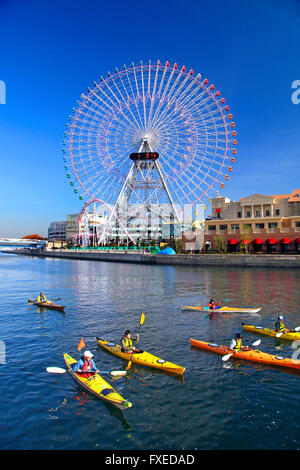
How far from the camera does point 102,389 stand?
1393cm

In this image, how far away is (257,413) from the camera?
12828 mm

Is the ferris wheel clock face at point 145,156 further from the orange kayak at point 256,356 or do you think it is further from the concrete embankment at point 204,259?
the orange kayak at point 256,356

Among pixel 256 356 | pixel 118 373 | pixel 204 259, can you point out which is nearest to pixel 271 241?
pixel 204 259

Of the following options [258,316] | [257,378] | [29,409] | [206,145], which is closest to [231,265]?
[206,145]

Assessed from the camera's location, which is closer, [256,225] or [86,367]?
[86,367]

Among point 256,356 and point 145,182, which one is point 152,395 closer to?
point 256,356

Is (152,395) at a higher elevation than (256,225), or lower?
lower

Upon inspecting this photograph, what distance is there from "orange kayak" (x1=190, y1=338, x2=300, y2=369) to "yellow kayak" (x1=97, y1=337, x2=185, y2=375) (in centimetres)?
360

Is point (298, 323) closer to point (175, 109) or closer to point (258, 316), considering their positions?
point (258, 316)

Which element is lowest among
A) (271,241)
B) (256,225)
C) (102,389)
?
(102,389)

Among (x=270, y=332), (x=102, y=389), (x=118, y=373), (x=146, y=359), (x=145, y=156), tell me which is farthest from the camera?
(x=145, y=156)

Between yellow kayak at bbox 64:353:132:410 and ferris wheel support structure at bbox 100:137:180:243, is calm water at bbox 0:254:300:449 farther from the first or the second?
ferris wheel support structure at bbox 100:137:180:243

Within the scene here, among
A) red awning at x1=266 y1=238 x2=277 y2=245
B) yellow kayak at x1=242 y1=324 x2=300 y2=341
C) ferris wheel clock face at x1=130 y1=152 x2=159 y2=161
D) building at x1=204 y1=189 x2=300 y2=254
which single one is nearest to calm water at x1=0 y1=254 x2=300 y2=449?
yellow kayak at x1=242 y1=324 x2=300 y2=341

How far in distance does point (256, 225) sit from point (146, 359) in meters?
79.3
